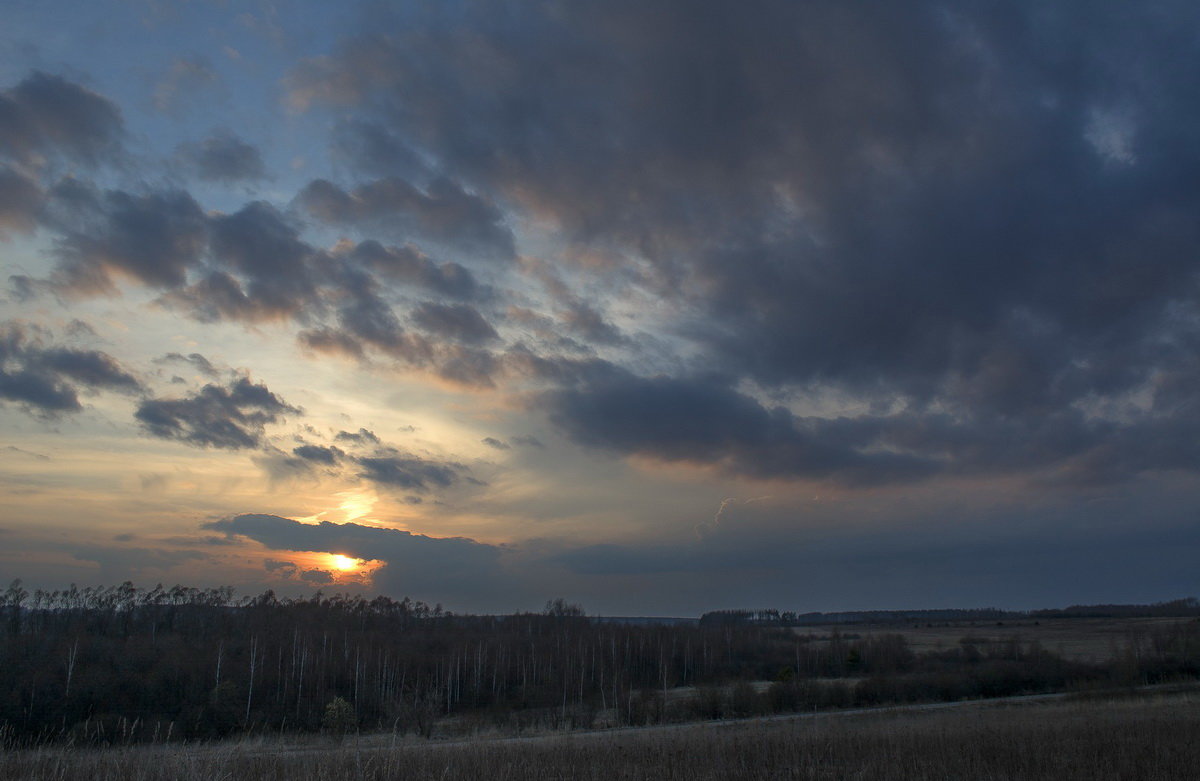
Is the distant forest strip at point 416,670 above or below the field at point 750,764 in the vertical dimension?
below

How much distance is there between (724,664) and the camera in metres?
121

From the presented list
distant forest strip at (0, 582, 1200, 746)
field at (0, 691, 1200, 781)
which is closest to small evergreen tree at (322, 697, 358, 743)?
distant forest strip at (0, 582, 1200, 746)

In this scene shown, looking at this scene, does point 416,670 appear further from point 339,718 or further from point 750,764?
point 750,764

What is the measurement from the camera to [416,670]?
325ft

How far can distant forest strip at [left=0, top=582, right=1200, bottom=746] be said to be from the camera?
64.5m

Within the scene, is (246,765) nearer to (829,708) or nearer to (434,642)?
(829,708)

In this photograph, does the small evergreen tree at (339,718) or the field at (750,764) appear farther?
the small evergreen tree at (339,718)

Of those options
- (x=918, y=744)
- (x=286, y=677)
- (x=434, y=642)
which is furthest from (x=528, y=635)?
(x=918, y=744)

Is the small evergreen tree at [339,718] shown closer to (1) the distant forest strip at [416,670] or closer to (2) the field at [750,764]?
(1) the distant forest strip at [416,670]

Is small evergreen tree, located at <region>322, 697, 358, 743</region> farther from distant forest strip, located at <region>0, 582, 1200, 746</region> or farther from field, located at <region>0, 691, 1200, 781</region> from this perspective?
field, located at <region>0, 691, 1200, 781</region>

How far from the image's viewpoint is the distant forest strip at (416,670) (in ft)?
212

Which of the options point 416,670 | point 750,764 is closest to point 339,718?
point 416,670

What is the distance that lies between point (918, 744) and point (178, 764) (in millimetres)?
18558

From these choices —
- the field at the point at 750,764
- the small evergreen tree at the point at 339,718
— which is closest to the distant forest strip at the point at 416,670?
the small evergreen tree at the point at 339,718
